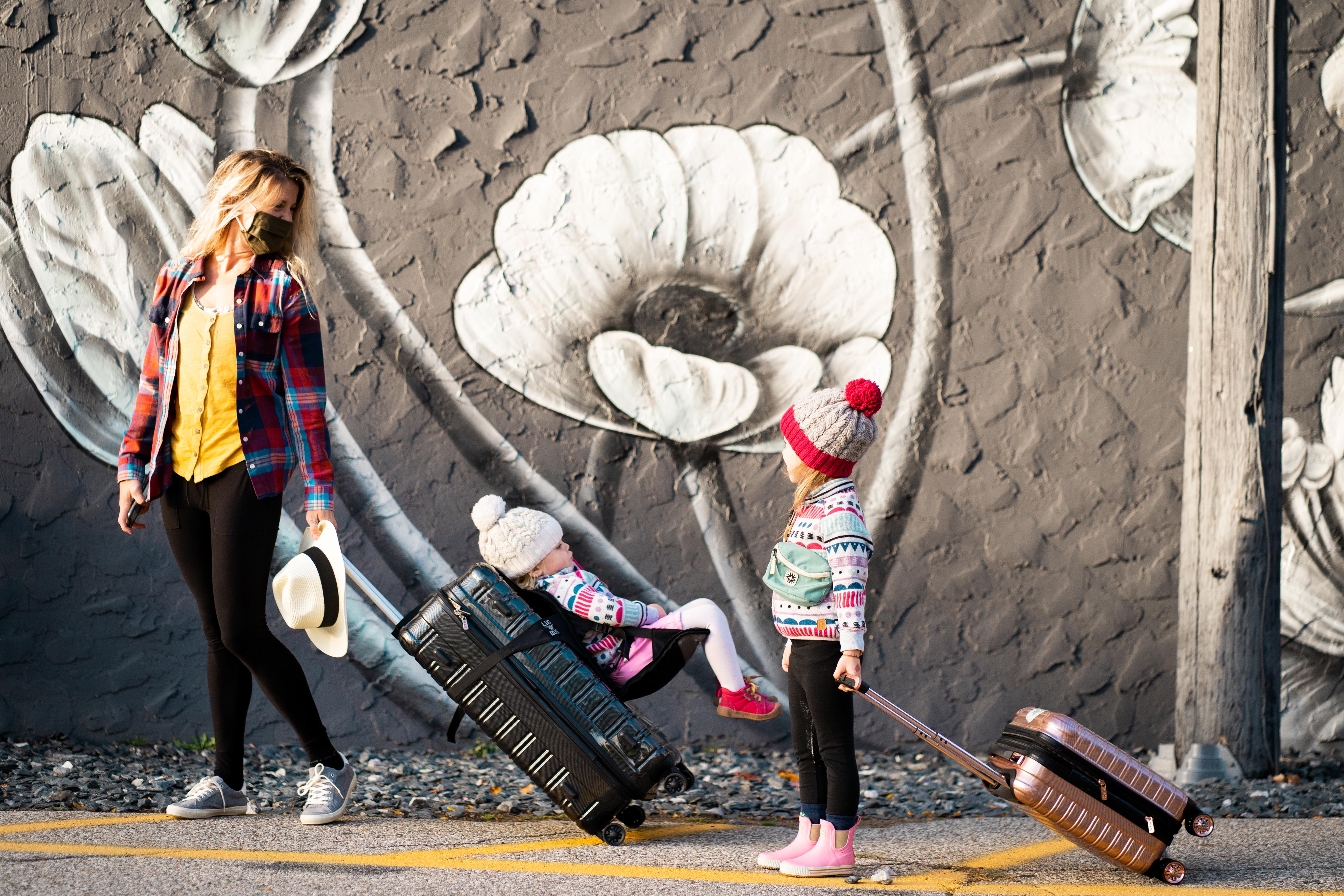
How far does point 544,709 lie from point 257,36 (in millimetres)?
2755

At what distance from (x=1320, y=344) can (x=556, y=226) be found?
2.80 metres

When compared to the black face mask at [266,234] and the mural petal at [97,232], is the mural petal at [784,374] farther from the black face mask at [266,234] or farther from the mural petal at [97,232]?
the mural petal at [97,232]

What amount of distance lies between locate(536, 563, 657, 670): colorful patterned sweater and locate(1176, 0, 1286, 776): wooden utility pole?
198 centimetres

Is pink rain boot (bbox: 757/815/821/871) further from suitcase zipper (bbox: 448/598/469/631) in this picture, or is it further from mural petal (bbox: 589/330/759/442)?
mural petal (bbox: 589/330/759/442)

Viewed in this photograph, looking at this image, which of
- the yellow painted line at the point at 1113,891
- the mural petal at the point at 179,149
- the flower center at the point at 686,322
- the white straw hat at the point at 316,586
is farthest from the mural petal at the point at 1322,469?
the mural petal at the point at 179,149

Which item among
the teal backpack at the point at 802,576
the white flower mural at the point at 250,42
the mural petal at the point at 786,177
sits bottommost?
the teal backpack at the point at 802,576

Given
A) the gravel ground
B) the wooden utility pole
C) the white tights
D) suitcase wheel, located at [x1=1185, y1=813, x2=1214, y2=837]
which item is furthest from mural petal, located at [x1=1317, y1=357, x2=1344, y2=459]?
the white tights

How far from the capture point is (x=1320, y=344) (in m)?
4.04

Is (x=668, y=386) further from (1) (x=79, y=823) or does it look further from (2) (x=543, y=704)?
(1) (x=79, y=823)

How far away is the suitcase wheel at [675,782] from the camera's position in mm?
2801

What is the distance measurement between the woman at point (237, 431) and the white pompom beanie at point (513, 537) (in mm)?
399

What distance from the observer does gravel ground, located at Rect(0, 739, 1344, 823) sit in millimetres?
3297

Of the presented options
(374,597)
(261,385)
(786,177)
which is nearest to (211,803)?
(374,597)

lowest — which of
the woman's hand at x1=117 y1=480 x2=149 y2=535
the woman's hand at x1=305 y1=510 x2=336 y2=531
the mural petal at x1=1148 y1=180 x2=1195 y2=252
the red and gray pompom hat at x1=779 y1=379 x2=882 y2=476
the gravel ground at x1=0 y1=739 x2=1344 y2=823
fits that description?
the gravel ground at x1=0 y1=739 x2=1344 y2=823
